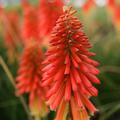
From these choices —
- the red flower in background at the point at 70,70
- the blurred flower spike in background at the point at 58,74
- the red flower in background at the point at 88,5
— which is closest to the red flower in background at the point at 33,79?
the blurred flower spike in background at the point at 58,74

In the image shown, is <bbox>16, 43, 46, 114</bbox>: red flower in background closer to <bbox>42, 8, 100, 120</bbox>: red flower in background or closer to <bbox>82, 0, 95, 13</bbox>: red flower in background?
<bbox>42, 8, 100, 120</bbox>: red flower in background

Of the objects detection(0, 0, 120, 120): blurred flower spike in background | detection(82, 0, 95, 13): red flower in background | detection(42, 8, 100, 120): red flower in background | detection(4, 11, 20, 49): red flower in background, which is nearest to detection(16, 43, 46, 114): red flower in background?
detection(0, 0, 120, 120): blurred flower spike in background

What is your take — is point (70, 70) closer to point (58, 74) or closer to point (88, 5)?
point (58, 74)

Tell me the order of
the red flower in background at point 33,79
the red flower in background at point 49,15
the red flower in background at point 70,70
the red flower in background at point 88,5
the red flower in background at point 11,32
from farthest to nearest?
the red flower in background at point 88,5, the red flower in background at point 11,32, the red flower in background at point 49,15, the red flower in background at point 33,79, the red flower in background at point 70,70

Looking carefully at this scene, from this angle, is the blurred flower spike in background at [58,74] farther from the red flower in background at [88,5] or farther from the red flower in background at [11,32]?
the red flower in background at [88,5]

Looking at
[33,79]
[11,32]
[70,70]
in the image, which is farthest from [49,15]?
[70,70]

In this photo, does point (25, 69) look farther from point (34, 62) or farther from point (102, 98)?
point (102, 98)

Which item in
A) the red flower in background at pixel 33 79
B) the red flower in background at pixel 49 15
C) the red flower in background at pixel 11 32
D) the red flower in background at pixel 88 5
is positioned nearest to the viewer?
the red flower in background at pixel 33 79

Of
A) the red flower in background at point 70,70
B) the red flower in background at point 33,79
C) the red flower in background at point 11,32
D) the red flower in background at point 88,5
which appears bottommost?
the red flower in background at point 88,5
